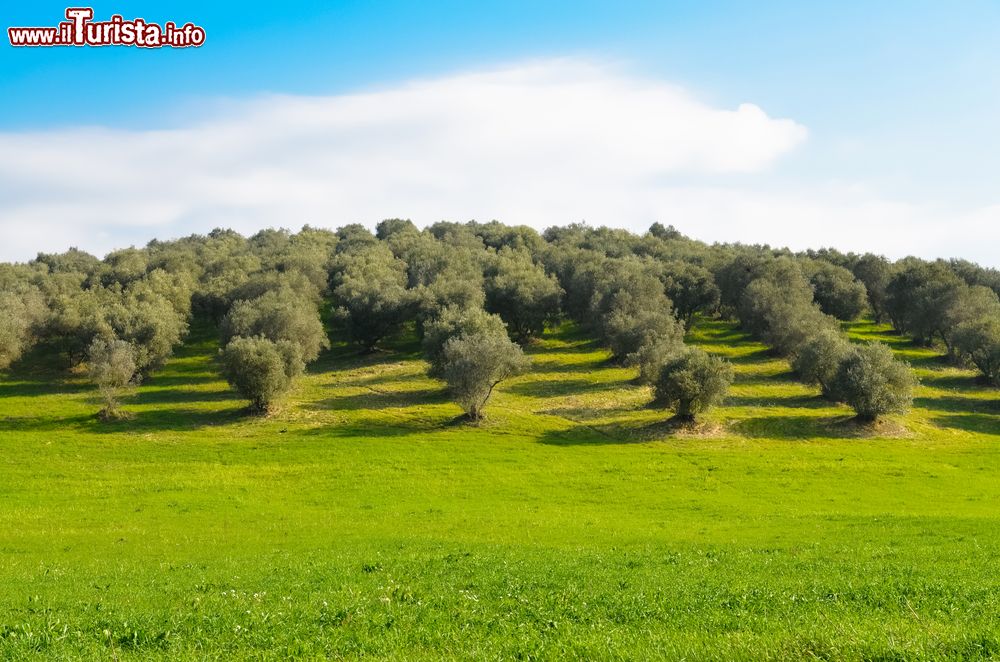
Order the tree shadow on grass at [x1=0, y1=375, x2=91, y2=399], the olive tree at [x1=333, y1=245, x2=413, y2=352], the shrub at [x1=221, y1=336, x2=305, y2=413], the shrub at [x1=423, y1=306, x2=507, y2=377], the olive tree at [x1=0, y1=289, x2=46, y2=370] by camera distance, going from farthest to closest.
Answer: the olive tree at [x1=333, y1=245, x2=413, y2=352], the olive tree at [x1=0, y1=289, x2=46, y2=370], the shrub at [x1=423, y1=306, x2=507, y2=377], the tree shadow on grass at [x1=0, y1=375, x2=91, y2=399], the shrub at [x1=221, y1=336, x2=305, y2=413]

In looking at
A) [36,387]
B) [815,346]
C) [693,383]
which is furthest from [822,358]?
[36,387]

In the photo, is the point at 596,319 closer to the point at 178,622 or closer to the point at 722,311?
the point at 722,311

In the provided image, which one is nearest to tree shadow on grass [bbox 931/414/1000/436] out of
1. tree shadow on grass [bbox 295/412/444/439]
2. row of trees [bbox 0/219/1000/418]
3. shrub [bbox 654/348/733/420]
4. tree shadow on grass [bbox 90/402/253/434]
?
row of trees [bbox 0/219/1000/418]

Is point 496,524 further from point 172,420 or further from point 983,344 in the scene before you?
point 983,344

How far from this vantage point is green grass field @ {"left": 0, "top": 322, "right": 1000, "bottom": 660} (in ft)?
45.1

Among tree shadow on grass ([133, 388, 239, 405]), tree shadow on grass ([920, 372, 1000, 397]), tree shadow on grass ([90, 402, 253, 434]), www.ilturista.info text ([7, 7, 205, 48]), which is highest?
www.ilturista.info text ([7, 7, 205, 48])

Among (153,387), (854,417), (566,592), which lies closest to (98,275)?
(153,387)

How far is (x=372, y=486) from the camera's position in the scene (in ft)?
155

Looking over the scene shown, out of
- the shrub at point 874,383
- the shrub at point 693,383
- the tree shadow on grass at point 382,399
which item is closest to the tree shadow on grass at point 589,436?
the shrub at point 693,383

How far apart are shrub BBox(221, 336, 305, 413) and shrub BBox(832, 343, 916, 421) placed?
58597 millimetres

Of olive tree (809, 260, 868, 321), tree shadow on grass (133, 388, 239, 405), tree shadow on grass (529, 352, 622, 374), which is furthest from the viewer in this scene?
olive tree (809, 260, 868, 321)

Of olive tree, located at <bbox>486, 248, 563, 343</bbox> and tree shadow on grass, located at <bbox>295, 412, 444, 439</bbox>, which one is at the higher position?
olive tree, located at <bbox>486, 248, 563, 343</bbox>

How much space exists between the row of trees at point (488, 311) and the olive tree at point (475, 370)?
0.18 m

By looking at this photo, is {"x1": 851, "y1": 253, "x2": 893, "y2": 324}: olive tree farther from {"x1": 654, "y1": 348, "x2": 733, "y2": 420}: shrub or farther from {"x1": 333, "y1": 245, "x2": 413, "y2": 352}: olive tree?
{"x1": 333, "y1": 245, "x2": 413, "y2": 352}: olive tree
